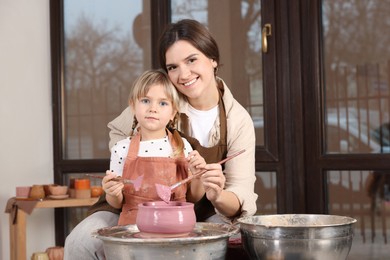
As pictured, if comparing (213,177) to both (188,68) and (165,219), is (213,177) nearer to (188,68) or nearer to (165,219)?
(165,219)

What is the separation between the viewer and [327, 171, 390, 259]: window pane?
333cm

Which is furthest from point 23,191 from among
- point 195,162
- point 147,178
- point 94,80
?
point 195,162

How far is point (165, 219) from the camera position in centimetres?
163

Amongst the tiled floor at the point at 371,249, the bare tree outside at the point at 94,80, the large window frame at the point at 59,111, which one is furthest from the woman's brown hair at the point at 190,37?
the large window frame at the point at 59,111

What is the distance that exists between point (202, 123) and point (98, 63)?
72.0 inches

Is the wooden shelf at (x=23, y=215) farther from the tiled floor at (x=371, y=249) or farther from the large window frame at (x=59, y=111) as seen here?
the tiled floor at (x=371, y=249)

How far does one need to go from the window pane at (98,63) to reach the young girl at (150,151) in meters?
1.75

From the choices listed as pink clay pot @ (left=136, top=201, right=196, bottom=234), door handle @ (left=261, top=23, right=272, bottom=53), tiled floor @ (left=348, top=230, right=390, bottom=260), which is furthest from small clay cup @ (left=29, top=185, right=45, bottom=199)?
pink clay pot @ (left=136, top=201, right=196, bottom=234)

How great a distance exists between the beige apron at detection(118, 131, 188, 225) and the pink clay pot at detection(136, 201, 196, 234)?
0.39 metres

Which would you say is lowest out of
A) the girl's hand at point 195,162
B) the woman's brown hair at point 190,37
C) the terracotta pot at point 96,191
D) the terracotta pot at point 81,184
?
the terracotta pot at point 96,191

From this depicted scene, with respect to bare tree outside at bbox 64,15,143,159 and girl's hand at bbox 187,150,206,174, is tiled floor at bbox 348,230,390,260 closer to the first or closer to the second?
bare tree outside at bbox 64,15,143,159

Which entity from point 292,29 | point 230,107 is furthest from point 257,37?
point 230,107

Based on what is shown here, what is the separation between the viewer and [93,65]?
402cm

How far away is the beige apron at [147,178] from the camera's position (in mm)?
2066
